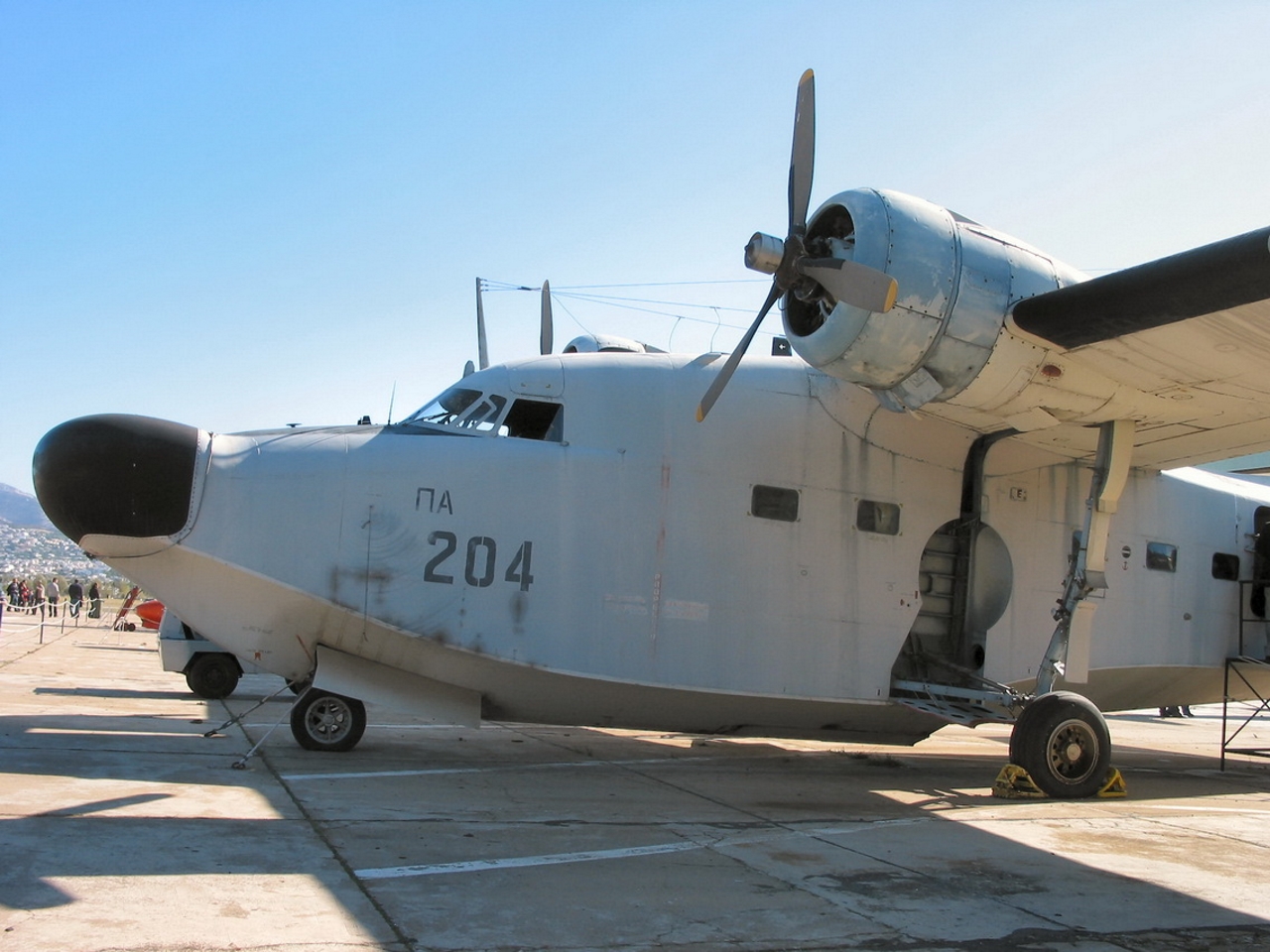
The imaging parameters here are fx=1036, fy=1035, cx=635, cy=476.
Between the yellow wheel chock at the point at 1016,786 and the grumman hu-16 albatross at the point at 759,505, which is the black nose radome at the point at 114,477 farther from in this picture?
the yellow wheel chock at the point at 1016,786

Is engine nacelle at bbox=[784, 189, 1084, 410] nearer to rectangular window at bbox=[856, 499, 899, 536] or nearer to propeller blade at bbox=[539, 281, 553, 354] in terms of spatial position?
rectangular window at bbox=[856, 499, 899, 536]

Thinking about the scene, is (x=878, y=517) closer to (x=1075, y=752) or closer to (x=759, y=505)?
(x=759, y=505)

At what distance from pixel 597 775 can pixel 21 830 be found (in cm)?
499

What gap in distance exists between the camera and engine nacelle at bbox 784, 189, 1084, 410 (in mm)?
8695

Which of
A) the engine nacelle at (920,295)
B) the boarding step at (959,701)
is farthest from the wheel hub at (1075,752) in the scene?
the engine nacelle at (920,295)

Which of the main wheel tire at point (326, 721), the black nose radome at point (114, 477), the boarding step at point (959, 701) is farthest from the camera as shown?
the boarding step at point (959, 701)

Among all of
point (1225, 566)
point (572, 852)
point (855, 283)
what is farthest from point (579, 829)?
point (1225, 566)

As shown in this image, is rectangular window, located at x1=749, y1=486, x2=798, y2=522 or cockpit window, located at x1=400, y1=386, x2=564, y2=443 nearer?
Result: cockpit window, located at x1=400, y1=386, x2=564, y2=443

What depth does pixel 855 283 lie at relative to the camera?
8.45 metres

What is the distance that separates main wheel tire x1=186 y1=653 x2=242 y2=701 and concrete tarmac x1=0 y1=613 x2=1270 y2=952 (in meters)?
4.03

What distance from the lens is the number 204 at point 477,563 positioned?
925 centimetres

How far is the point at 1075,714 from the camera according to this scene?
9.34 metres

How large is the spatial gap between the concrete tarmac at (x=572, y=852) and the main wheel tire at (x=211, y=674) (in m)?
4.03

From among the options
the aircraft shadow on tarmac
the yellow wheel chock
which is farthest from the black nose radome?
the yellow wheel chock
